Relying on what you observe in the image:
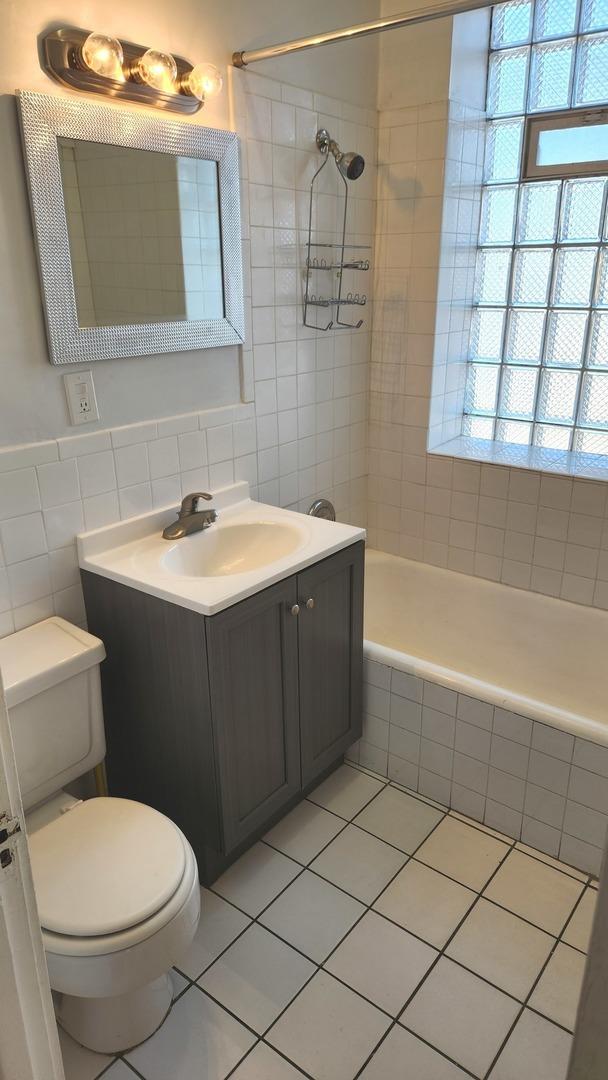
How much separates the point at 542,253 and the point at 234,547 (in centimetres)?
Answer: 155

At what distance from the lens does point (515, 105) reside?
2443mm

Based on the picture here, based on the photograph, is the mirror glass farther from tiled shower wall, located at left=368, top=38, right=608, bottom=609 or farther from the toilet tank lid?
tiled shower wall, located at left=368, top=38, right=608, bottom=609

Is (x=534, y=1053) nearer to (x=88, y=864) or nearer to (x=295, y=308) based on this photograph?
(x=88, y=864)

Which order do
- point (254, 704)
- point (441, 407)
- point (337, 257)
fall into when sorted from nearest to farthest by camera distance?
point (254, 704)
point (337, 257)
point (441, 407)

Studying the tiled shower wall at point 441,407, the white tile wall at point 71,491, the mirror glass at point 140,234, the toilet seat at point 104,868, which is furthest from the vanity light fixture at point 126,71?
the toilet seat at point 104,868

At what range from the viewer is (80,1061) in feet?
4.72

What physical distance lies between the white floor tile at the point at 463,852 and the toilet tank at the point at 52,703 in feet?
3.11

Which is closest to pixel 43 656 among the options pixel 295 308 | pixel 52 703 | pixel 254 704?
pixel 52 703

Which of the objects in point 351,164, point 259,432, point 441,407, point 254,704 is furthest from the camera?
point 441,407

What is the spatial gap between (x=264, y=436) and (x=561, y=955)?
163 centimetres

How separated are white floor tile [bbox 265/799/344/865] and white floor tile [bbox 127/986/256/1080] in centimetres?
46

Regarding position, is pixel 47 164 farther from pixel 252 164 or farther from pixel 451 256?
pixel 451 256

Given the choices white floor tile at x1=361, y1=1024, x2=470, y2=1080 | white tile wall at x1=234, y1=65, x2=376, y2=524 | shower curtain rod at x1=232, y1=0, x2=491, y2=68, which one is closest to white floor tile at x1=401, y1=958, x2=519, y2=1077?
white floor tile at x1=361, y1=1024, x2=470, y2=1080

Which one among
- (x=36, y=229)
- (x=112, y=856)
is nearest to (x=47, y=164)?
(x=36, y=229)
